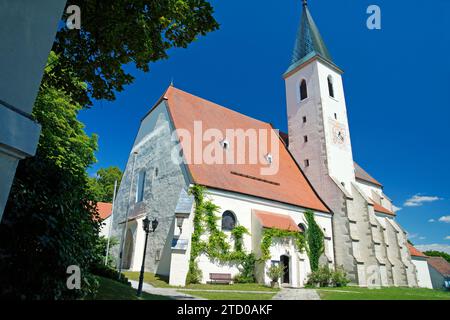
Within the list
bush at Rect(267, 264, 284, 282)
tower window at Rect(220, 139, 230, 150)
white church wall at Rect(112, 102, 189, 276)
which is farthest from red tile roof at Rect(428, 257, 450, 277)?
white church wall at Rect(112, 102, 189, 276)

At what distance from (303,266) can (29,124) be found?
699 inches

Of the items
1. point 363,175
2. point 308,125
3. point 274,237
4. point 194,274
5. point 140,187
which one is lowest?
point 194,274

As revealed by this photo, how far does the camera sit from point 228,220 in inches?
649

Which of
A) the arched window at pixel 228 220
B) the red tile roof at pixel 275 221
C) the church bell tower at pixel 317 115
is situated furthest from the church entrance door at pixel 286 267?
the church bell tower at pixel 317 115

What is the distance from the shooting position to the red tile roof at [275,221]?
16.8 meters

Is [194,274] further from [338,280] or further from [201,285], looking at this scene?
[338,280]

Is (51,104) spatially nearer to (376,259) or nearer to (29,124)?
(29,124)

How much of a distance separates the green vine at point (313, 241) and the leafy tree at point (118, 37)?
637 inches

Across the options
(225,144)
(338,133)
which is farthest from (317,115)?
(225,144)

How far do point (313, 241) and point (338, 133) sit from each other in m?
10.6

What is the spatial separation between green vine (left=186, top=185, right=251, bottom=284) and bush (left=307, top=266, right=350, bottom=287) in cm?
472

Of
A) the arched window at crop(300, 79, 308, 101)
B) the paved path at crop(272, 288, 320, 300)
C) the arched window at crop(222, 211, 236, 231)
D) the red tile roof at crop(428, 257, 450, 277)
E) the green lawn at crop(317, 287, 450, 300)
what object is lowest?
the green lawn at crop(317, 287, 450, 300)

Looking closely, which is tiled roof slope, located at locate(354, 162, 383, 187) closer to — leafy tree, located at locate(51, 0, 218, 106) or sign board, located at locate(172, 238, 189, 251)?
sign board, located at locate(172, 238, 189, 251)

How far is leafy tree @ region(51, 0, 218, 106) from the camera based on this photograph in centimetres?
539
